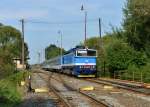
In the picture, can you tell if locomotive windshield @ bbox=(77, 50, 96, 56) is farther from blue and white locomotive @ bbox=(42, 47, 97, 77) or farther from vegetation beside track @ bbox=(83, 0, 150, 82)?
vegetation beside track @ bbox=(83, 0, 150, 82)

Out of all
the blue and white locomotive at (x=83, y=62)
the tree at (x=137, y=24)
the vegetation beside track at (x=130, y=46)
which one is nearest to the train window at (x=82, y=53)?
the blue and white locomotive at (x=83, y=62)

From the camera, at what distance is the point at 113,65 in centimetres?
6144

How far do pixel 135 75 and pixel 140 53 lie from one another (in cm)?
871

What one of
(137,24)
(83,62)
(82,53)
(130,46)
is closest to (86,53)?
(82,53)

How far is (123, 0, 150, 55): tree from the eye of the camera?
5975 centimetres

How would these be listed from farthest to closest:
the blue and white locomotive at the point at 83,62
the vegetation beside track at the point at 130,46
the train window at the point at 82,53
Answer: the train window at the point at 82,53 < the blue and white locomotive at the point at 83,62 < the vegetation beside track at the point at 130,46

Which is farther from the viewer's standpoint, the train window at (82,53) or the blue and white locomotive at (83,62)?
the train window at (82,53)

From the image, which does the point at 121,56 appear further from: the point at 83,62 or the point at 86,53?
the point at 83,62

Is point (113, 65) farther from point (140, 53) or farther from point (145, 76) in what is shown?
point (145, 76)

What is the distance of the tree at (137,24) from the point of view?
59.8 metres

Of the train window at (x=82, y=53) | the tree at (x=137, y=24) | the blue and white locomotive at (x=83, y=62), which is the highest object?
the tree at (x=137, y=24)

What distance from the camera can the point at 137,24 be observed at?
62875 mm

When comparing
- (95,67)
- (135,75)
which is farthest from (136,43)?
(135,75)

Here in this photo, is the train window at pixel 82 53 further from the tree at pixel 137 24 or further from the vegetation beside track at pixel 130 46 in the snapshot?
the tree at pixel 137 24
